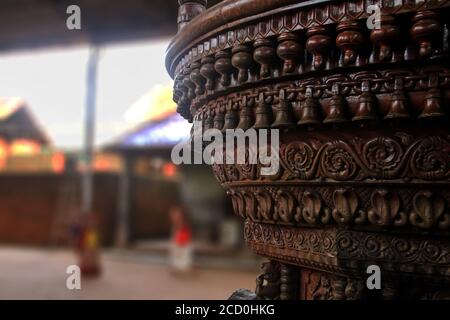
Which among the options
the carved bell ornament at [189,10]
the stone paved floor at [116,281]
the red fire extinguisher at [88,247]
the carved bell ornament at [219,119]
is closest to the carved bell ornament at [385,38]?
the carved bell ornament at [219,119]

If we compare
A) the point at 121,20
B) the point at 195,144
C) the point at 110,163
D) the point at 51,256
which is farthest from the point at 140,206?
the point at 195,144

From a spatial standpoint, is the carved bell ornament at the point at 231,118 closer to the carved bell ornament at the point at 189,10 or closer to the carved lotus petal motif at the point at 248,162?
the carved lotus petal motif at the point at 248,162

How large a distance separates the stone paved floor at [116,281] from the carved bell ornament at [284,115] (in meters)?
4.35

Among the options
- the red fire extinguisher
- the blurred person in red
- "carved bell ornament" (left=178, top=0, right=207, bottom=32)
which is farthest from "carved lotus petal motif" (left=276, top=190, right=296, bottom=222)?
the blurred person in red

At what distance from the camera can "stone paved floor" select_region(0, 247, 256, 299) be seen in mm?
5393

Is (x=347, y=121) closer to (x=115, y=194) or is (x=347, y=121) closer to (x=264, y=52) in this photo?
(x=264, y=52)

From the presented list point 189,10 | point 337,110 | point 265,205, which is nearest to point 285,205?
point 265,205

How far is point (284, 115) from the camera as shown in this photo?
487 mm

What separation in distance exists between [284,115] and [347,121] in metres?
0.07

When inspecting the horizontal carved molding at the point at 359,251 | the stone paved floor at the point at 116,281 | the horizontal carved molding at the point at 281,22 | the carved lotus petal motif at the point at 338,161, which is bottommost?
the stone paved floor at the point at 116,281

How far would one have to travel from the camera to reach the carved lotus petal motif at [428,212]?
44 centimetres

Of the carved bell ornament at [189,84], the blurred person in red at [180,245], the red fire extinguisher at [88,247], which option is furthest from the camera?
the blurred person in red at [180,245]

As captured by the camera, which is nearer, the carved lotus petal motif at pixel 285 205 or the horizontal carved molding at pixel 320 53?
the horizontal carved molding at pixel 320 53

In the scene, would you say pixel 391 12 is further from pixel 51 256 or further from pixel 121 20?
pixel 51 256
